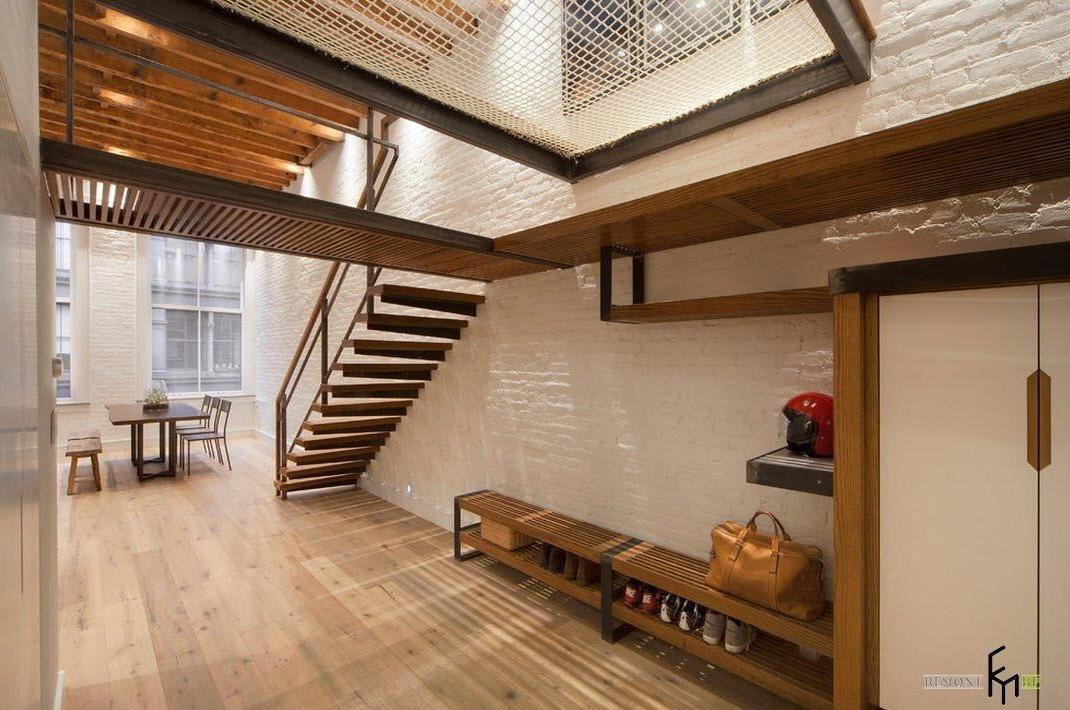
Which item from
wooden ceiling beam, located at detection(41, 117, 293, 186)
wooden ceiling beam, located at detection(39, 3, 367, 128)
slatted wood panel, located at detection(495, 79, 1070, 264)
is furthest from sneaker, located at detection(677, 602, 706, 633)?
wooden ceiling beam, located at detection(41, 117, 293, 186)

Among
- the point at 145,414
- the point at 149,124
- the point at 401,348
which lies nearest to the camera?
the point at 401,348

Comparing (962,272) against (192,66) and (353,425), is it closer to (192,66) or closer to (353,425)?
(353,425)

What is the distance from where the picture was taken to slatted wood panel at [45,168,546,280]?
2232mm

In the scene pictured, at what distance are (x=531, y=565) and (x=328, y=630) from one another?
4.36 feet

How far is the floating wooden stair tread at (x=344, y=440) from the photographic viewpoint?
5.20 m

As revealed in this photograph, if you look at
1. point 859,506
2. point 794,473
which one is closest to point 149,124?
point 794,473

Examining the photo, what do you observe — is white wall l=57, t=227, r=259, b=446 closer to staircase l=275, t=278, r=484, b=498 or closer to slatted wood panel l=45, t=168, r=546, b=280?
staircase l=275, t=278, r=484, b=498

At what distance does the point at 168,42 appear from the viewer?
4.47 m

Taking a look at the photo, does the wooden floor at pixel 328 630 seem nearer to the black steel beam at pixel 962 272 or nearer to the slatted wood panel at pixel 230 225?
the black steel beam at pixel 962 272

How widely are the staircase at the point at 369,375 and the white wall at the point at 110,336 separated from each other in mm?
4220

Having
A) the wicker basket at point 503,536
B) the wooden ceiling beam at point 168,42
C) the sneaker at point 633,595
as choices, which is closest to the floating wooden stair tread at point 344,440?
the wicker basket at point 503,536

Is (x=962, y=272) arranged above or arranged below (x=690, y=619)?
above

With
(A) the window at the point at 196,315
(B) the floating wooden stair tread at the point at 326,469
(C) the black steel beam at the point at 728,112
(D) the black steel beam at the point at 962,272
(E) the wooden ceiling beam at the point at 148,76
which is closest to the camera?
(D) the black steel beam at the point at 962,272

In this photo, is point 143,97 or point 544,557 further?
point 143,97
